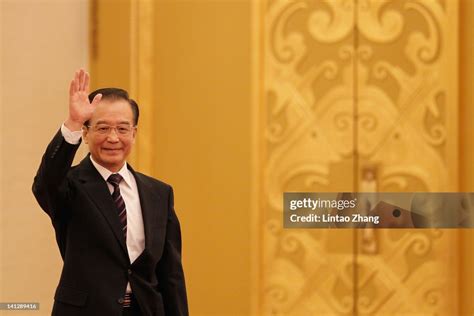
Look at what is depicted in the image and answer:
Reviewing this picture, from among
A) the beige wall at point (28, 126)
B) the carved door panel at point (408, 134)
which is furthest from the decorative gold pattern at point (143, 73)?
the carved door panel at point (408, 134)

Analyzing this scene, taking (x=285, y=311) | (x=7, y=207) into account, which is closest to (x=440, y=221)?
(x=285, y=311)

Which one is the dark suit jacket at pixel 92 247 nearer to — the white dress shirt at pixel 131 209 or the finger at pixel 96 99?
the white dress shirt at pixel 131 209

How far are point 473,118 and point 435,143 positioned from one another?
7.3 inches

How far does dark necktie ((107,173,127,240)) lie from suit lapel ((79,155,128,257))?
28 mm

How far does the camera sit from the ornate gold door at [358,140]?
10.3 feet

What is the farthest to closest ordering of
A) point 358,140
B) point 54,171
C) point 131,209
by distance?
point 358,140 < point 131,209 < point 54,171

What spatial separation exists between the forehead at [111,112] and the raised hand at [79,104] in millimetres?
118

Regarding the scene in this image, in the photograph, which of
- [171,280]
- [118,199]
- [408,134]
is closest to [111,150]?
[118,199]

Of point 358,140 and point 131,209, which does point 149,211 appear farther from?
point 358,140

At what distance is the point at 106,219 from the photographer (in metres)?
2.07

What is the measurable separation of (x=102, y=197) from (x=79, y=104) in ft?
0.91

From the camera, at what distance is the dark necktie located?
83.4 inches

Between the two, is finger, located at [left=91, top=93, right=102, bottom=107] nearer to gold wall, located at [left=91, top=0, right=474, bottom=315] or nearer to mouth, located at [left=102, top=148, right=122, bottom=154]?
mouth, located at [left=102, top=148, right=122, bottom=154]

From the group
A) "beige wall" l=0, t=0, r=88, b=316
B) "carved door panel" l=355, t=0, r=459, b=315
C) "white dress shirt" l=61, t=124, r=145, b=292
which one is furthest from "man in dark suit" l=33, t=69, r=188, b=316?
"carved door panel" l=355, t=0, r=459, b=315
